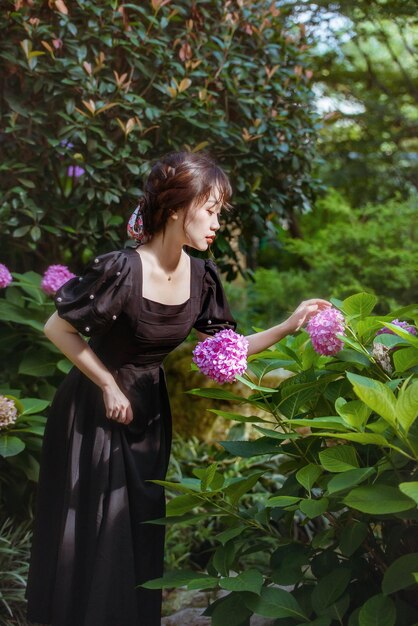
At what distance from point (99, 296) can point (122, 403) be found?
12.6 inches

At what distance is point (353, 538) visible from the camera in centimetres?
230

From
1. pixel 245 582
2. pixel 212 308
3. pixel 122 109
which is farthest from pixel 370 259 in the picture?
pixel 245 582

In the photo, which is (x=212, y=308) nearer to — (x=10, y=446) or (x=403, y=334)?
(x=403, y=334)

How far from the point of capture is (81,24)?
4.01 metres

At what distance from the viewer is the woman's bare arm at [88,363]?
8.34 feet

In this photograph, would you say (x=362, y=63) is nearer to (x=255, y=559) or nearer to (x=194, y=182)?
(x=255, y=559)

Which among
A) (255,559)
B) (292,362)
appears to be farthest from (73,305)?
(255,559)

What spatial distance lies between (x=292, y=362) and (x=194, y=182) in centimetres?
61

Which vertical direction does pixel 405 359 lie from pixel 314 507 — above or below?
above

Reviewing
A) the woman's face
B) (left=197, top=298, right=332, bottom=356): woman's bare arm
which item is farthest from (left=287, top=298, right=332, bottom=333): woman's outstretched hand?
the woman's face

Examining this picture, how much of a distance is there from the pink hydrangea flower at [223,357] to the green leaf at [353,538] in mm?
514

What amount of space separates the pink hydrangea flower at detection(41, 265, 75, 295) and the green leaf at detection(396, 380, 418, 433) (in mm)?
2087

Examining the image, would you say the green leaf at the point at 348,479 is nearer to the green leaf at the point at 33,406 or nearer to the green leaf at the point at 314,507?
the green leaf at the point at 314,507

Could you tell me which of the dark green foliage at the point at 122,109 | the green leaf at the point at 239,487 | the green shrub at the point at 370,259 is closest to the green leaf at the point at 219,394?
the green leaf at the point at 239,487
